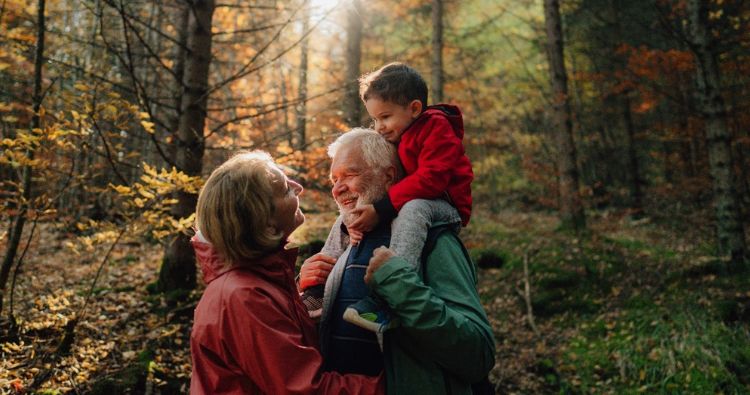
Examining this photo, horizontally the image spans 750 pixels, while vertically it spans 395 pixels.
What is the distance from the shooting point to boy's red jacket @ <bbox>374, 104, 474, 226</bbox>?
208 centimetres

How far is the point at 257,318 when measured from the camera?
158 centimetres

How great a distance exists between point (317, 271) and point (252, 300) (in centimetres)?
59

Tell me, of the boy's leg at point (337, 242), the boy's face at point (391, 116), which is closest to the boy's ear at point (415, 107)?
the boy's face at point (391, 116)

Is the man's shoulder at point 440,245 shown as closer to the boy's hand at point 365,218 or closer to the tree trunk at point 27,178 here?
the boy's hand at point 365,218

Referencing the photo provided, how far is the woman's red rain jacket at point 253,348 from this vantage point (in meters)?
1.55

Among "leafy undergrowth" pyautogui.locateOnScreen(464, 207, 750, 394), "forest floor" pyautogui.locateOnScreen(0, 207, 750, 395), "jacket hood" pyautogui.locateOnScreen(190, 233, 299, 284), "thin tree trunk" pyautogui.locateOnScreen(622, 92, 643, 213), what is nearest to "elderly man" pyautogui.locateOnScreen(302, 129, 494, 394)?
"jacket hood" pyautogui.locateOnScreen(190, 233, 299, 284)

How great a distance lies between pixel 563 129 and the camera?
34.3 ft

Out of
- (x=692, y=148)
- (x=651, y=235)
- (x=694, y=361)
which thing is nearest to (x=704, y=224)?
(x=651, y=235)

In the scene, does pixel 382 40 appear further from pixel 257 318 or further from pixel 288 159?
pixel 257 318

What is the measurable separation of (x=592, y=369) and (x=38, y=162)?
6208 millimetres

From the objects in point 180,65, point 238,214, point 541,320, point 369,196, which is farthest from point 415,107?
point 541,320

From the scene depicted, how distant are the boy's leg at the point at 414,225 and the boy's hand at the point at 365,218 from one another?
9 centimetres

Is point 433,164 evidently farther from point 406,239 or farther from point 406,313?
point 406,313

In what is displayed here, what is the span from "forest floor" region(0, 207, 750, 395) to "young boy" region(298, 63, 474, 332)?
9.26 ft
